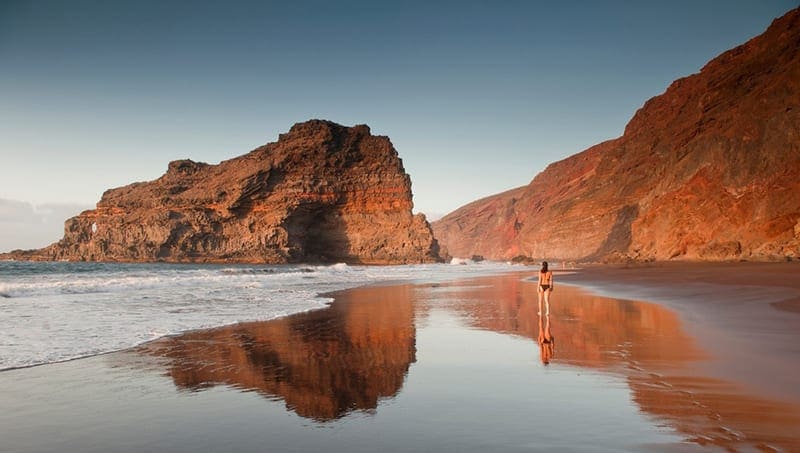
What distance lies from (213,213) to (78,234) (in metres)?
25.4

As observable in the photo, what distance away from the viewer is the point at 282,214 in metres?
69.1

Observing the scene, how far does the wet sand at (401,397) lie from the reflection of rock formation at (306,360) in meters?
0.03

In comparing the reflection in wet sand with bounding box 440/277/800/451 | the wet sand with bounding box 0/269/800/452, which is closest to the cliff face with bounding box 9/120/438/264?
the reflection in wet sand with bounding box 440/277/800/451

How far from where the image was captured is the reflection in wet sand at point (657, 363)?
3.89 metres

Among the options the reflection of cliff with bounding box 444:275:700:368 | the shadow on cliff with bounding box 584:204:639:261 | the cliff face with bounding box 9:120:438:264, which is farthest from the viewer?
the cliff face with bounding box 9:120:438:264

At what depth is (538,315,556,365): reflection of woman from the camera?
7.21 metres

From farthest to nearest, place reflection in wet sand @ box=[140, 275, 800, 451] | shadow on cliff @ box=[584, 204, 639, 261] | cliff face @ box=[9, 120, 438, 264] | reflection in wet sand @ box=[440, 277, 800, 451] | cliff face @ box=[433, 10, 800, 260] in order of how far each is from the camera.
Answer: cliff face @ box=[9, 120, 438, 264] → shadow on cliff @ box=[584, 204, 639, 261] → cliff face @ box=[433, 10, 800, 260] → reflection in wet sand @ box=[140, 275, 800, 451] → reflection in wet sand @ box=[440, 277, 800, 451]

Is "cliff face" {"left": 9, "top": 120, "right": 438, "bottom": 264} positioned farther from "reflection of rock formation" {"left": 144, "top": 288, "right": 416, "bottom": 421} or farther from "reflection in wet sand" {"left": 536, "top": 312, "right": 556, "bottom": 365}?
"reflection in wet sand" {"left": 536, "top": 312, "right": 556, "bottom": 365}

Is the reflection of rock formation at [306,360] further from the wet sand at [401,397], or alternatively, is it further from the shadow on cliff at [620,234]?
the shadow on cliff at [620,234]

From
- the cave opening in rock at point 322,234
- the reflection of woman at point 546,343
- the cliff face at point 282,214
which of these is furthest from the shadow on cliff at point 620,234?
the reflection of woman at point 546,343

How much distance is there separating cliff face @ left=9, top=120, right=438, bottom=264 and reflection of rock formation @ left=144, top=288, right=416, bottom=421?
196 ft

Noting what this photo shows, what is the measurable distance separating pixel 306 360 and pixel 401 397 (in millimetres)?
2475

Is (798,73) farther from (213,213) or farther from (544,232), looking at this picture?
(213,213)

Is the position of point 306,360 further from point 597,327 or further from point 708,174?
point 708,174
